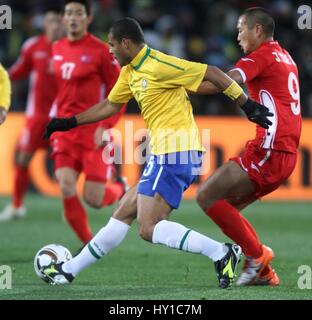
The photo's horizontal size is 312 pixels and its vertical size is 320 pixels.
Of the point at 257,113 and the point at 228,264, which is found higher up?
the point at 257,113

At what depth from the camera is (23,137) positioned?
1202 centimetres

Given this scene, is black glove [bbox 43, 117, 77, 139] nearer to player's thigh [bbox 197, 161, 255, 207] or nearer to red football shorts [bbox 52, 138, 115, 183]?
player's thigh [bbox 197, 161, 255, 207]

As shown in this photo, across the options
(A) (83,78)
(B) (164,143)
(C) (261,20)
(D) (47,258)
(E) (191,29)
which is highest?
(E) (191,29)

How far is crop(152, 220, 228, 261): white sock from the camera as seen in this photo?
6.57m

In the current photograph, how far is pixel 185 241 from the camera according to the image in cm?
658

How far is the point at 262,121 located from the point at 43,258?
1.92 m

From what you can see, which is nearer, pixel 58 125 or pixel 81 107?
pixel 58 125

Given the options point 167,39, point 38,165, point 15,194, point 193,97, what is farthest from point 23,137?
point 167,39

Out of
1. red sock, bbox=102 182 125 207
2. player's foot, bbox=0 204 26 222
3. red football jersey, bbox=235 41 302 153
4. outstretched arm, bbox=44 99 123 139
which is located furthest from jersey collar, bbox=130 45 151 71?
player's foot, bbox=0 204 26 222

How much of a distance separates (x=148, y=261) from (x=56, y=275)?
1.69 metres

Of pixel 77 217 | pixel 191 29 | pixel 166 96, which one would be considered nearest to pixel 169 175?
pixel 166 96

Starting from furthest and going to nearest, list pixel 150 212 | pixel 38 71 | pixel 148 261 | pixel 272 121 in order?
1. pixel 38 71
2. pixel 148 261
3. pixel 272 121
4. pixel 150 212

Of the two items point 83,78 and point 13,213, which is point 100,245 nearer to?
point 83,78
